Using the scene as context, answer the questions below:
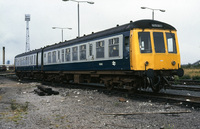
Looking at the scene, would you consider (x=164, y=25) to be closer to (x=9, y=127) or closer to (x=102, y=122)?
(x=102, y=122)

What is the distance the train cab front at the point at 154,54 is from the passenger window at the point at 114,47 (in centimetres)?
132

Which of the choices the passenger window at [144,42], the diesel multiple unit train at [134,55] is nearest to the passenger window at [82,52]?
Result: the diesel multiple unit train at [134,55]

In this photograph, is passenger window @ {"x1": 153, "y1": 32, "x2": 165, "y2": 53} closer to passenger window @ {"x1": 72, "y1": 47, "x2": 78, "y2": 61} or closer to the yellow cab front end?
the yellow cab front end

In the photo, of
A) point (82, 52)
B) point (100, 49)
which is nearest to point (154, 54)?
point (100, 49)

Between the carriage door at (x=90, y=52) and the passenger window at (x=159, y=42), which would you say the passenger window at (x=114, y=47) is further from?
the carriage door at (x=90, y=52)

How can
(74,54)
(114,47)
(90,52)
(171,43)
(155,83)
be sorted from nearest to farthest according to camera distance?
1. (155,83)
2. (171,43)
3. (114,47)
4. (90,52)
5. (74,54)

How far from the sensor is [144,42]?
11242 millimetres

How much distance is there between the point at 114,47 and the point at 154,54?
7.63 ft

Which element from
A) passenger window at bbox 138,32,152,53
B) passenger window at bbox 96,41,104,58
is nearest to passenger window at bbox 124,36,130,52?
passenger window at bbox 138,32,152,53

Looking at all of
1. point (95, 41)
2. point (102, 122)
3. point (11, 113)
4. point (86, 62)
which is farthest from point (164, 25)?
point (11, 113)

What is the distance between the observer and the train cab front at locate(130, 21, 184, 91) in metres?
11.0

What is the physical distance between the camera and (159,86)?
12.1 meters

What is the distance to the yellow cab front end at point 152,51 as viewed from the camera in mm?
11000

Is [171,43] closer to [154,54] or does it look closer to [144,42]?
[154,54]
